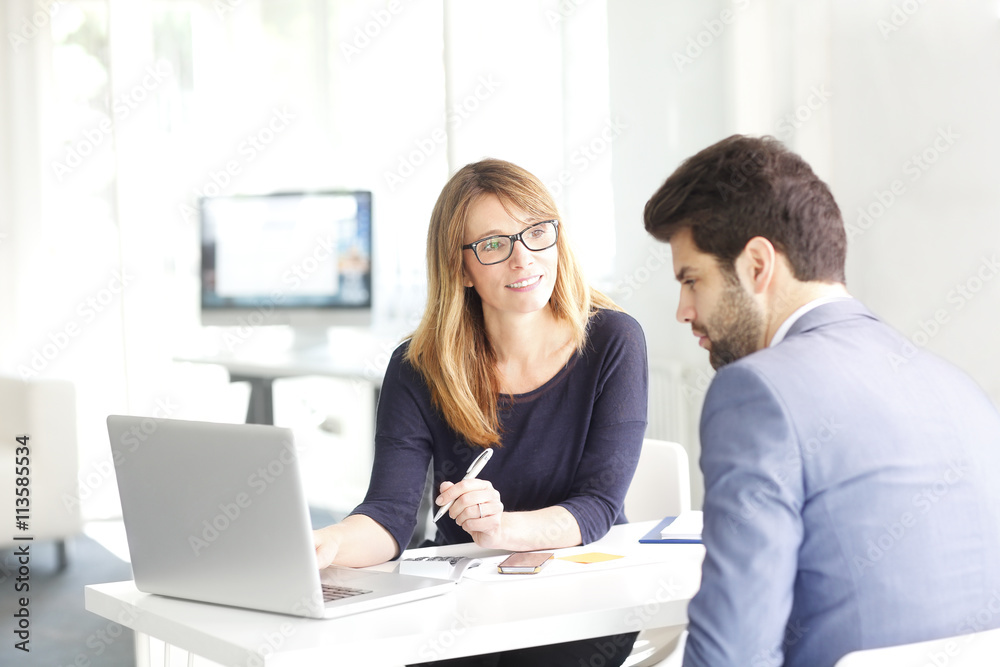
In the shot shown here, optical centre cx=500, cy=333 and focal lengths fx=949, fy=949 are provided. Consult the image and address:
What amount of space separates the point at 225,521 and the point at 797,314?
753mm

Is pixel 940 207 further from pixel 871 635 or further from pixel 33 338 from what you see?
pixel 33 338

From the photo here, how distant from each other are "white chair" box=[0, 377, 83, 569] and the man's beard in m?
2.68

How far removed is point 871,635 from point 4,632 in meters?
2.83

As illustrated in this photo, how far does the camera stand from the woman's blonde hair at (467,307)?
1752mm

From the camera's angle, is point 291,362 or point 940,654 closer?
point 940,654

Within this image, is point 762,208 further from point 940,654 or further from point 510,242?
point 510,242

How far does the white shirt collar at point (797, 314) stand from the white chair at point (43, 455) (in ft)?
9.00
